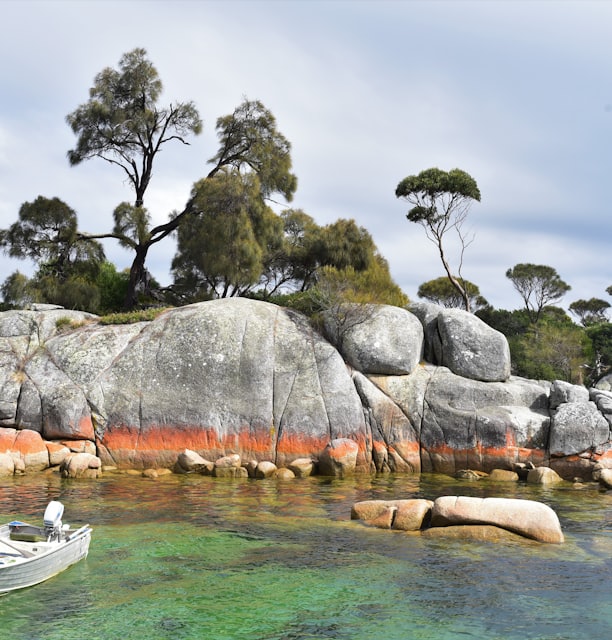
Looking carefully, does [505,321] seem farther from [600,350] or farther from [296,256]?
[296,256]

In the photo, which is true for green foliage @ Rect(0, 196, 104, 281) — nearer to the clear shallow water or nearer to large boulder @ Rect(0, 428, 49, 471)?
large boulder @ Rect(0, 428, 49, 471)

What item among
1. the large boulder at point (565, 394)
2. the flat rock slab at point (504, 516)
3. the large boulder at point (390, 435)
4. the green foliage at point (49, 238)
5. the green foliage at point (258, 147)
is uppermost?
the green foliage at point (258, 147)

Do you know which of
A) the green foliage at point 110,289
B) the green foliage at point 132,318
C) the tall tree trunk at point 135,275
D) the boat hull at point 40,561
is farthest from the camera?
the green foliage at point 110,289

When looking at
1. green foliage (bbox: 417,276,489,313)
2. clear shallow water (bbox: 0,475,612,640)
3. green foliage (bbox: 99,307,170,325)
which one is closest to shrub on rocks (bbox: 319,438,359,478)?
clear shallow water (bbox: 0,475,612,640)

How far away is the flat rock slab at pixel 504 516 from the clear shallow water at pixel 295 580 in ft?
1.61

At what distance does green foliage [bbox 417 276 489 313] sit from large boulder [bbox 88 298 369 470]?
44.9 m

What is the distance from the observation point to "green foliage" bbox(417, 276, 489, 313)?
7262cm

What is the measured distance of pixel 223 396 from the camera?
29.0 metres

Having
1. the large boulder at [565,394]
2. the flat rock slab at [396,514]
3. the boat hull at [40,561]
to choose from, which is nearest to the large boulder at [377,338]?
the large boulder at [565,394]

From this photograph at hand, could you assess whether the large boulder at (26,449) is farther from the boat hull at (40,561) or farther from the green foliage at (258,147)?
the green foliage at (258,147)

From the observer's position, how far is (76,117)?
41.5 metres

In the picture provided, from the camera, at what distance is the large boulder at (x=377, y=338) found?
99.4 feet

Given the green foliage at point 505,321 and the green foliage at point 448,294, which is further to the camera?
the green foliage at point 448,294

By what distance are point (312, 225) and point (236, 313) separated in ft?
71.3
